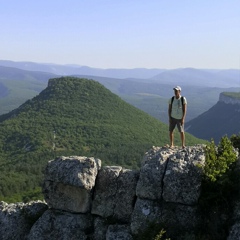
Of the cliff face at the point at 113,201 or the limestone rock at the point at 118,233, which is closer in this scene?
the cliff face at the point at 113,201

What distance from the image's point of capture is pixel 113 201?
535 inches

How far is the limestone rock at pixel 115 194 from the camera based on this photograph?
13375mm

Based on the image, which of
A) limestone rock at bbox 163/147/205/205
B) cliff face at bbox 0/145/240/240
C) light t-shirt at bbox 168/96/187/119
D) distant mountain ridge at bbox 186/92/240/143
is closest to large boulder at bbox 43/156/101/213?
cliff face at bbox 0/145/240/240

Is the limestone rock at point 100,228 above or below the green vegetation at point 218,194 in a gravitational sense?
below

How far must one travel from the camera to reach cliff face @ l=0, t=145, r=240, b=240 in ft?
40.1

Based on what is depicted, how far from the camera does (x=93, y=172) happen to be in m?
13.9

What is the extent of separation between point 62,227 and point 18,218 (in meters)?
2.26

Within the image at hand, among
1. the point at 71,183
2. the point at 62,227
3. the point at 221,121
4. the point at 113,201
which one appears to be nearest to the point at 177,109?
the point at 113,201

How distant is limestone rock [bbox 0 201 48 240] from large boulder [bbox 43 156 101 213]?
3.13ft

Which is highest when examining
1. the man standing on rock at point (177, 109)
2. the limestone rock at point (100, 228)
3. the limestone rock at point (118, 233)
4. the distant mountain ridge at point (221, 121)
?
the man standing on rock at point (177, 109)

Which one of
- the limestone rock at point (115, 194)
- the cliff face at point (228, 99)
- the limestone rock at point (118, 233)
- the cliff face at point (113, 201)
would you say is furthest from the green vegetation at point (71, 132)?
the cliff face at point (228, 99)

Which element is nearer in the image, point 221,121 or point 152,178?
point 152,178

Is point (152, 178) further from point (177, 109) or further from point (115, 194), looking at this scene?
point (177, 109)

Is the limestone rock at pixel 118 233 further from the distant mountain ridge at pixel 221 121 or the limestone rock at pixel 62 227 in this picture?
the distant mountain ridge at pixel 221 121
